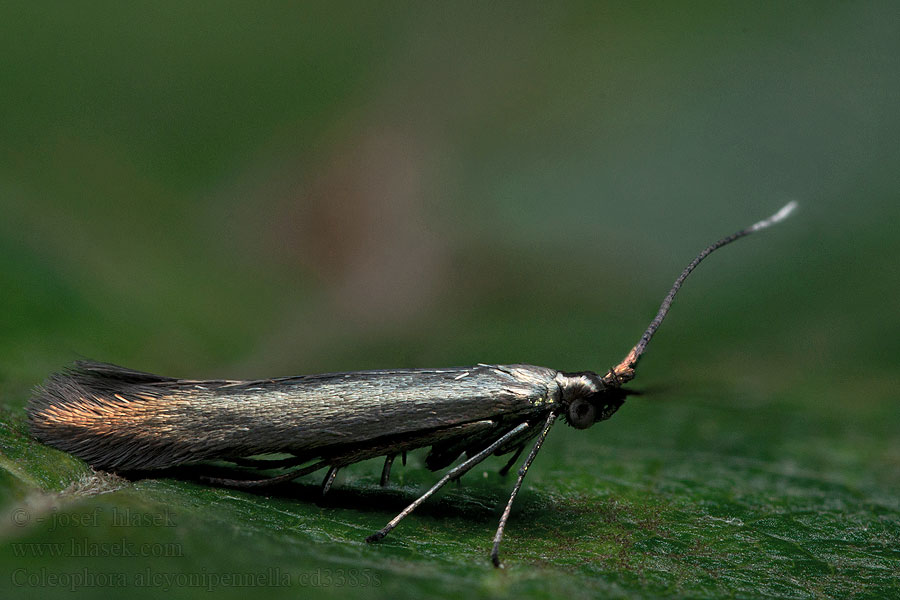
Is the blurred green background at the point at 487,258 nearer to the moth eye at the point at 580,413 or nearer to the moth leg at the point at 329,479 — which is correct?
the moth leg at the point at 329,479

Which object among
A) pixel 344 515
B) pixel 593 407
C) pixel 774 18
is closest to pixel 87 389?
pixel 344 515

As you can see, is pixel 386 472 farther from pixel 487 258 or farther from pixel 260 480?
pixel 487 258

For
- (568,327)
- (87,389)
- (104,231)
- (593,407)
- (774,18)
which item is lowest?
(593,407)

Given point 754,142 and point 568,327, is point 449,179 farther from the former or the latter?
point 754,142

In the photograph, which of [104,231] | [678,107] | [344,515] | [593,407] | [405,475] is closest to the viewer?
[344,515]

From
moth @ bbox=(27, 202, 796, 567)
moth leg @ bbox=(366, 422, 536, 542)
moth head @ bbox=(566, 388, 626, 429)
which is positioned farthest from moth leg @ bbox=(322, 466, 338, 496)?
moth head @ bbox=(566, 388, 626, 429)

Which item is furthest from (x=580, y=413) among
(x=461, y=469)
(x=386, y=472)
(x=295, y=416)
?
(x=295, y=416)

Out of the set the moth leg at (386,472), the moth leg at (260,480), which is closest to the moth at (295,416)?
the moth leg at (260,480)
